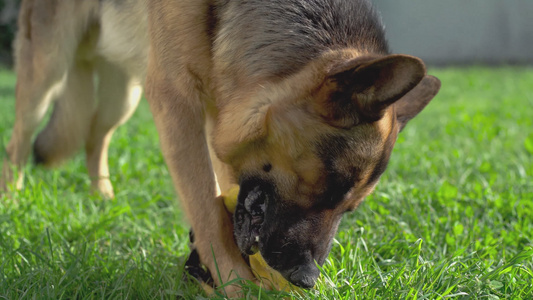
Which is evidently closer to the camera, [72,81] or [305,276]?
[305,276]

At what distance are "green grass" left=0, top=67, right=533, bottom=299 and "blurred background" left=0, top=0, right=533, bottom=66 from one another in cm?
971

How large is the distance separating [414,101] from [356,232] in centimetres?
76

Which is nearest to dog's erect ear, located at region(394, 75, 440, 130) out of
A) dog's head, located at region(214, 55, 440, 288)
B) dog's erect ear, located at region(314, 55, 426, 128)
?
dog's head, located at region(214, 55, 440, 288)

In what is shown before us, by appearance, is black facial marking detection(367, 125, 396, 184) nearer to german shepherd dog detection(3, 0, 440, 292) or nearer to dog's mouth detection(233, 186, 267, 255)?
german shepherd dog detection(3, 0, 440, 292)

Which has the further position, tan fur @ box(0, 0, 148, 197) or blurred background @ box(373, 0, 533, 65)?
blurred background @ box(373, 0, 533, 65)

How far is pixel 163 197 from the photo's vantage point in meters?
3.49

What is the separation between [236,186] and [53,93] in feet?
6.47

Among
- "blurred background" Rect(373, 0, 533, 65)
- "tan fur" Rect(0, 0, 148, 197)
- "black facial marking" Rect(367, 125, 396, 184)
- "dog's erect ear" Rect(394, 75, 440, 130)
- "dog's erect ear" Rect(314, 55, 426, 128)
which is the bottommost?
"blurred background" Rect(373, 0, 533, 65)

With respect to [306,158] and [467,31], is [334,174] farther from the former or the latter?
[467,31]

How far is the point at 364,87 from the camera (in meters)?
1.93

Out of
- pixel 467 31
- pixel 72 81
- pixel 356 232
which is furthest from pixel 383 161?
pixel 467 31

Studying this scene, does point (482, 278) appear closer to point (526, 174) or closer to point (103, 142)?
point (526, 174)

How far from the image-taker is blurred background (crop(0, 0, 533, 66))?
46.5 ft

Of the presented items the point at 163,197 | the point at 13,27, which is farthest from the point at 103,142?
the point at 13,27
